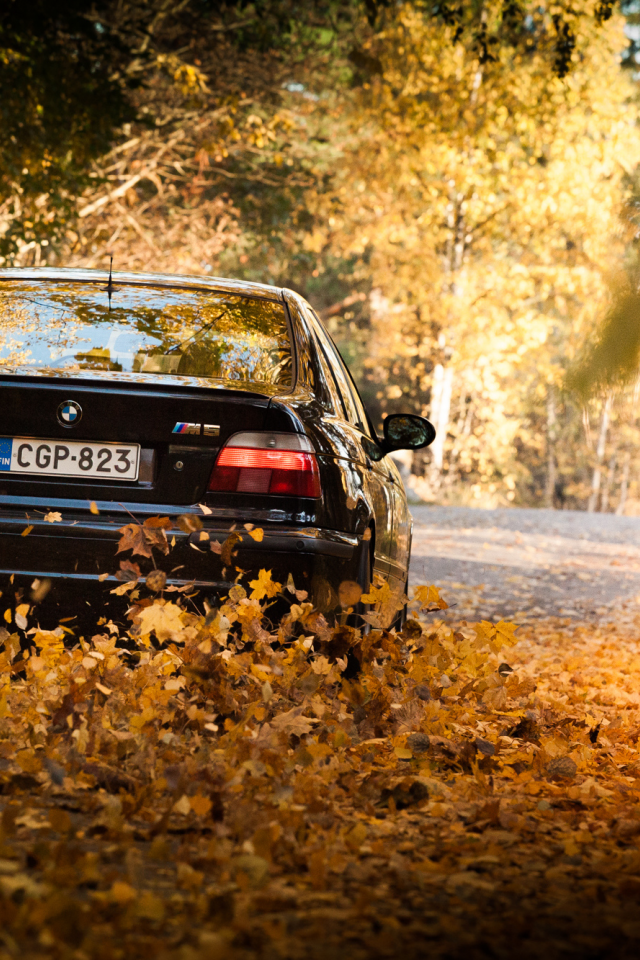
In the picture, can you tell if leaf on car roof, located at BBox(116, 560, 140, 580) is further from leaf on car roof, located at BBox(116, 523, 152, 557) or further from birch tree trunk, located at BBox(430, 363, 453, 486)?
birch tree trunk, located at BBox(430, 363, 453, 486)

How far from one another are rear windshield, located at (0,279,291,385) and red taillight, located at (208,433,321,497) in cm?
35

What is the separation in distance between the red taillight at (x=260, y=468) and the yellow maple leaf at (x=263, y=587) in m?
0.32

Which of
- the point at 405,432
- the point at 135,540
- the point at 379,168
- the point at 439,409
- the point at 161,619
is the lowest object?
the point at 161,619

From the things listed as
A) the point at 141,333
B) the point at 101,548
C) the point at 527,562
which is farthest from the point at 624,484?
the point at 101,548

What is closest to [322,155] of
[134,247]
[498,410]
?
[134,247]

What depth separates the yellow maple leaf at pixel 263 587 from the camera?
411 centimetres

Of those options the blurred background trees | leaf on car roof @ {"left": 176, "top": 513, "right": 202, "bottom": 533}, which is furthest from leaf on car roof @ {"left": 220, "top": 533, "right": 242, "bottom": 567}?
the blurred background trees

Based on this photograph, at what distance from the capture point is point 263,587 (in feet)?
13.5

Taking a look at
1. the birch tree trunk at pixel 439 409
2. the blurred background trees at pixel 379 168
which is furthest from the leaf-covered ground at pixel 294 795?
the birch tree trunk at pixel 439 409

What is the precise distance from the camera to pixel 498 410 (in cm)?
3381

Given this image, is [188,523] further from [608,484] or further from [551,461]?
[608,484]

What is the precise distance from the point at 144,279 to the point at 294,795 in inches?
103

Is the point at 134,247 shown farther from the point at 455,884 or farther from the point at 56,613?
the point at 455,884

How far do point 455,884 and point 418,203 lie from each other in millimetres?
26616
